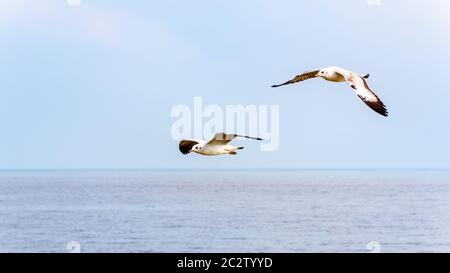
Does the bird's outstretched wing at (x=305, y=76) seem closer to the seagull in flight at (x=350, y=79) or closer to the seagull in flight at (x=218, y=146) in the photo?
the seagull in flight at (x=350, y=79)

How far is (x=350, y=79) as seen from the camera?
17922 millimetres

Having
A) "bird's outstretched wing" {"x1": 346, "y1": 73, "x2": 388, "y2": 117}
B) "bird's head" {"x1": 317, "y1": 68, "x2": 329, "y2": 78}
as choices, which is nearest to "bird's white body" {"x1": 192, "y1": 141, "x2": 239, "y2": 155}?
"bird's head" {"x1": 317, "y1": 68, "x2": 329, "y2": 78}

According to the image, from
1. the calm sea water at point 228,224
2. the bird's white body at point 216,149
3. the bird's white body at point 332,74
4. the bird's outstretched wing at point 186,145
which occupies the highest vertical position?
the bird's white body at point 332,74

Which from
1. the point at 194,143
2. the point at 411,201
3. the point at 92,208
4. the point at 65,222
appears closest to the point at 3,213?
the point at 92,208

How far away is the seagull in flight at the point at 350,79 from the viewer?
17.1 m

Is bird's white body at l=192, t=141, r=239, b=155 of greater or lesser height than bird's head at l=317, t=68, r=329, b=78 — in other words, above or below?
below

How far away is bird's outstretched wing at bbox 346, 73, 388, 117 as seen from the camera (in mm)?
16531

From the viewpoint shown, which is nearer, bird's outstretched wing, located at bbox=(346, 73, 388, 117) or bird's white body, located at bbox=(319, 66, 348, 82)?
bird's outstretched wing, located at bbox=(346, 73, 388, 117)

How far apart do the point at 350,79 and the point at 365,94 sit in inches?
27.0

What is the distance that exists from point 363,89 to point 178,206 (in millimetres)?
70937

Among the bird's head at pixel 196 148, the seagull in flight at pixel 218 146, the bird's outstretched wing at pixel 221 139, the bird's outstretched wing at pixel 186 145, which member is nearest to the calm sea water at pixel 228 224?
the bird's outstretched wing at pixel 186 145

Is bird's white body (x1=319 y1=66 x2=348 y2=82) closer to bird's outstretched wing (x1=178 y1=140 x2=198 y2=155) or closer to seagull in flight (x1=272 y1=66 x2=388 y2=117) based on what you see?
seagull in flight (x1=272 y1=66 x2=388 y2=117)
